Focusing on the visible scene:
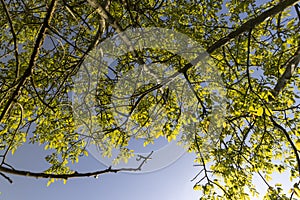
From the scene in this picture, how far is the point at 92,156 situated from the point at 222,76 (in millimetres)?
3030

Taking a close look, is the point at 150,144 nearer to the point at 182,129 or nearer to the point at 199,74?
the point at 182,129

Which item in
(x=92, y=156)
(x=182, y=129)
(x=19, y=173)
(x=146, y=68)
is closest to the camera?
(x=19, y=173)

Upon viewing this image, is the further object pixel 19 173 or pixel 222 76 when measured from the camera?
pixel 222 76

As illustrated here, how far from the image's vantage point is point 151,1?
5.78 metres

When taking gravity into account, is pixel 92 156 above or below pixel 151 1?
below

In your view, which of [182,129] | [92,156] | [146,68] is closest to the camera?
[146,68]

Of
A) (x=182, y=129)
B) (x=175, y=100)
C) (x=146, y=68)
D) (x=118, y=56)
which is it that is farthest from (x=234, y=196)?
(x=118, y=56)

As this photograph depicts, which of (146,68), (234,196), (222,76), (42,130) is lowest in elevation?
(234,196)

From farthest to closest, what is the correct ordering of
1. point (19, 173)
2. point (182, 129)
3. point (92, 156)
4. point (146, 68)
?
point (92, 156) → point (182, 129) → point (146, 68) → point (19, 173)

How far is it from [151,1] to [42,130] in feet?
11.6

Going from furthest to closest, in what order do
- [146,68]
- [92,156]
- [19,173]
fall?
[92,156], [146,68], [19,173]

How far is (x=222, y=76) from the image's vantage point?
5340mm

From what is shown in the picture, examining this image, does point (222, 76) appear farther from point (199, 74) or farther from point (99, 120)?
point (99, 120)

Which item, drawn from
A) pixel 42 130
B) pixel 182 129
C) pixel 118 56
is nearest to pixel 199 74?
pixel 182 129
